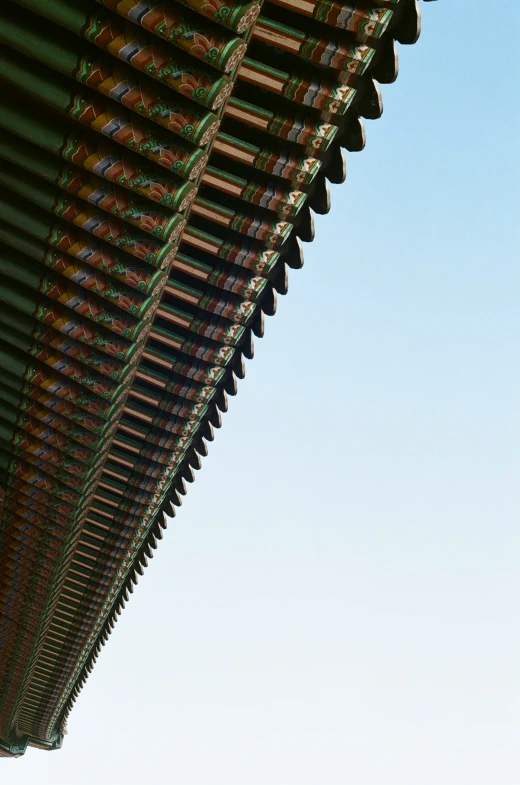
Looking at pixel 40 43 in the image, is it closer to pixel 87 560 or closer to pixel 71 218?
pixel 71 218

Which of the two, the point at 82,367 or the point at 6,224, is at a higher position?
the point at 6,224

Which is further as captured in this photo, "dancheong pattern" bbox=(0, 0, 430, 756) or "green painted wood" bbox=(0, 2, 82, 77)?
"dancheong pattern" bbox=(0, 0, 430, 756)

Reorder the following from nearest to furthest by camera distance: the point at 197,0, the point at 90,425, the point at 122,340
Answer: the point at 197,0 < the point at 122,340 < the point at 90,425

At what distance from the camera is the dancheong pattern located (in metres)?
7.25

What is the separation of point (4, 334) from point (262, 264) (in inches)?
112

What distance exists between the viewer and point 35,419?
10.6 m

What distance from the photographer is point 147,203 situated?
8.23m

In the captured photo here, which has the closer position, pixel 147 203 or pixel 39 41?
pixel 39 41

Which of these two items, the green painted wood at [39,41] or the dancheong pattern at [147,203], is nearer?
the green painted wood at [39,41]

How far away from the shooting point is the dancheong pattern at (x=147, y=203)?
725 cm

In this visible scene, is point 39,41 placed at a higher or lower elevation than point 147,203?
higher

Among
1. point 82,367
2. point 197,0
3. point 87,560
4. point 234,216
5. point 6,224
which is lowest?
point 87,560

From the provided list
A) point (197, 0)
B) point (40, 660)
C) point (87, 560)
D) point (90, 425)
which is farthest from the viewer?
point (40, 660)

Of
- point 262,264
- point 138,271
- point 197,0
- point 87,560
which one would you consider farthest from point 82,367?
point 87,560
